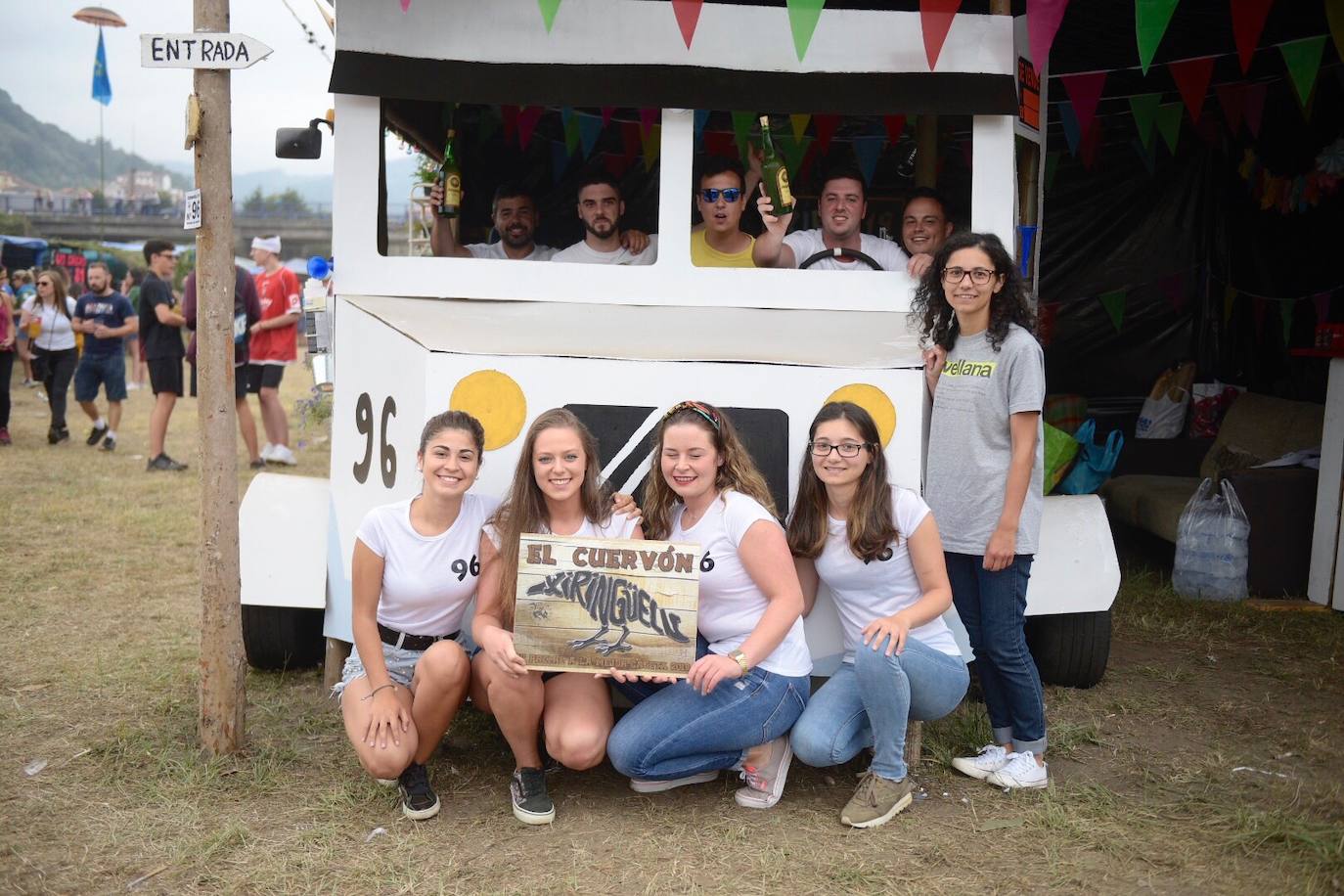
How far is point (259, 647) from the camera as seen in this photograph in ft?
13.0

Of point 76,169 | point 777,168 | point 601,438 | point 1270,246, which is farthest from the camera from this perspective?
point 76,169

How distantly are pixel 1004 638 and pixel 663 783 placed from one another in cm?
102

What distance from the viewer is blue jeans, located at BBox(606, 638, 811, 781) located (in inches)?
114

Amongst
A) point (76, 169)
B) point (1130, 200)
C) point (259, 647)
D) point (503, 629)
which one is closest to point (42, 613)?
point (259, 647)

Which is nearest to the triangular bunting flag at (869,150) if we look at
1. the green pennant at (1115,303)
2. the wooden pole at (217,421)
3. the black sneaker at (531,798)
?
the green pennant at (1115,303)

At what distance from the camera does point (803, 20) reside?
3.54 metres

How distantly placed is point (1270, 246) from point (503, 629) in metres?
6.00

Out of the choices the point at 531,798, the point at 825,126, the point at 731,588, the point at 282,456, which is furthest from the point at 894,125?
the point at 282,456

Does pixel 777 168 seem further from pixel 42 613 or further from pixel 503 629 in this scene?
pixel 42 613

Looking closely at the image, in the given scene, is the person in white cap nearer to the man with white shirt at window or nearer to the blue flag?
the man with white shirt at window

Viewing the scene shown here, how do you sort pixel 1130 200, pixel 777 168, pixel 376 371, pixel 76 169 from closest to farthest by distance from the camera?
pixel 376 371
pixel 777 168
pixel 1130 200
pixel 76 169

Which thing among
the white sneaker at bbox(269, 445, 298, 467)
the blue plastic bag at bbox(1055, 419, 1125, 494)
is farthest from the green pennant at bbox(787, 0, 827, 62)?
the white sneaker at bbox(269, 445, 298, 467)

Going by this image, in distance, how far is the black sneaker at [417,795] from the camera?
2.91 metres

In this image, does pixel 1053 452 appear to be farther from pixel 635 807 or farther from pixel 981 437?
pixel 635 807
